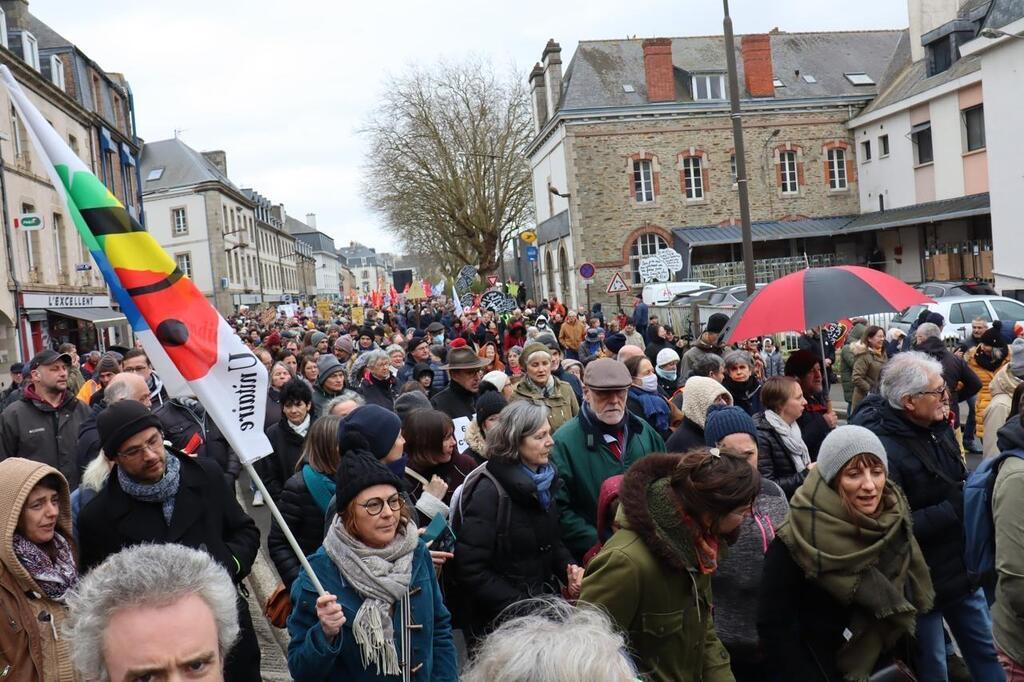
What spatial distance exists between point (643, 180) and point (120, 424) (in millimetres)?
36033

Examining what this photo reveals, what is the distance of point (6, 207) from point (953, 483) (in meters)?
24.5

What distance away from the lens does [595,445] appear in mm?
5062

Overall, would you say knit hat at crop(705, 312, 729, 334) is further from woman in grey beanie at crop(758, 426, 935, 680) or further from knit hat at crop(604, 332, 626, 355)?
woman in grey beanie at crop(758, 426, 935, 680)

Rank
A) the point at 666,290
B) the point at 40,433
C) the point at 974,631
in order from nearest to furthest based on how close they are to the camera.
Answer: the point at 974,631 < the point at 40,433 < the point at 666,290

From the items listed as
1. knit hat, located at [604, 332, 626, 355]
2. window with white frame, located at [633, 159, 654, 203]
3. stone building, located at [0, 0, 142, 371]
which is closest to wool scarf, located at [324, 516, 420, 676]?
knit hat, located at [604, 332, 626, 355]

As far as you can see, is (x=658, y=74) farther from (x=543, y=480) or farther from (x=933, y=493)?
(x=543, y=480)

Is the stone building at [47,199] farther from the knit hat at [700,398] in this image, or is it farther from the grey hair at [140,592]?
the grey hair at [140,592]

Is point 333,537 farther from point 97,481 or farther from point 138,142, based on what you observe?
point 138,142

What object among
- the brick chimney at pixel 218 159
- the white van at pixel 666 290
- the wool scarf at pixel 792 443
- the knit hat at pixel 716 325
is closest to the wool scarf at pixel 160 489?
the wool scarf at pixel 792 443

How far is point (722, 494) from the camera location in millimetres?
3197

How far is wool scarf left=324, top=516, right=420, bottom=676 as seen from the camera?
126 inches

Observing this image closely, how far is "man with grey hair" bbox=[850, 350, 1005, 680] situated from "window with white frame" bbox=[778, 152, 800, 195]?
3656 cm

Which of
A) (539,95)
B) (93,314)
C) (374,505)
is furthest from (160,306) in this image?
(539,95)

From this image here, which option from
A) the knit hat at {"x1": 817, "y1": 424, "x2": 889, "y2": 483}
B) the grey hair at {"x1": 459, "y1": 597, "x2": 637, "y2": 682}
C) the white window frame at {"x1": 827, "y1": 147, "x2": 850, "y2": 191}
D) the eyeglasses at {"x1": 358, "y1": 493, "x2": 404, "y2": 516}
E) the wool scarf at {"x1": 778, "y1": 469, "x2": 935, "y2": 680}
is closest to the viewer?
the grey hair at {"x1": 459, "y1": 597, "x2": 637, "y2": 682}
